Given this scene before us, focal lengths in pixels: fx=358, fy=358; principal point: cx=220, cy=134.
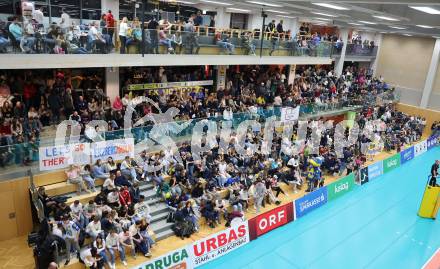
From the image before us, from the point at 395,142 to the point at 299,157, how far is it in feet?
32.4

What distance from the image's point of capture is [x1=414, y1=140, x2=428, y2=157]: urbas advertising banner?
24406 millimetres

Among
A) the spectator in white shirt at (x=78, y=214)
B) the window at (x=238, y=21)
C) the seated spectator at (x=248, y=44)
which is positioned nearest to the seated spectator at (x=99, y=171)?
the spectator in white shirt at (x=78, y=214)

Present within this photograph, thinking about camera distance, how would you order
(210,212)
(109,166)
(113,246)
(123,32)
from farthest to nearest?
(123,32) → (210,212) → (109,166) → (113,246)

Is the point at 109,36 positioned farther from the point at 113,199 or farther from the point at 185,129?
the point at 113,199

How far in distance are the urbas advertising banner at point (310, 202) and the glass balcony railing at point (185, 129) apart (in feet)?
16.3

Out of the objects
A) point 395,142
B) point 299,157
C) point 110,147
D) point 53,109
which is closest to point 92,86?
point 53,109

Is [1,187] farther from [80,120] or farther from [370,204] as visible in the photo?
[370,204]

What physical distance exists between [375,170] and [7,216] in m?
17.5

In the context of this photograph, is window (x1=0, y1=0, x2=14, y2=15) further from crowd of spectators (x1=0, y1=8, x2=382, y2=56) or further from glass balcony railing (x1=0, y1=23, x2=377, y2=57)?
glass balcony railing (x1=0, y1=23, x2=377, y2=57)

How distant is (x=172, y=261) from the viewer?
1038cm

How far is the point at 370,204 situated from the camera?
16.5m

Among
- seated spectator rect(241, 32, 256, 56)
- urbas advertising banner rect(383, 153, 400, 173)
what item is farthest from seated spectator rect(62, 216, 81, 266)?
urbas advertising banner rect(383, 153, 400, 173)

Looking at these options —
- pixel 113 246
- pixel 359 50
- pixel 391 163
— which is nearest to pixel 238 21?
pixel 359 50

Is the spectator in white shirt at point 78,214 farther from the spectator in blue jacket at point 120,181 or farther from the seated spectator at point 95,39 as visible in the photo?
the seated spectator at point 95,39
